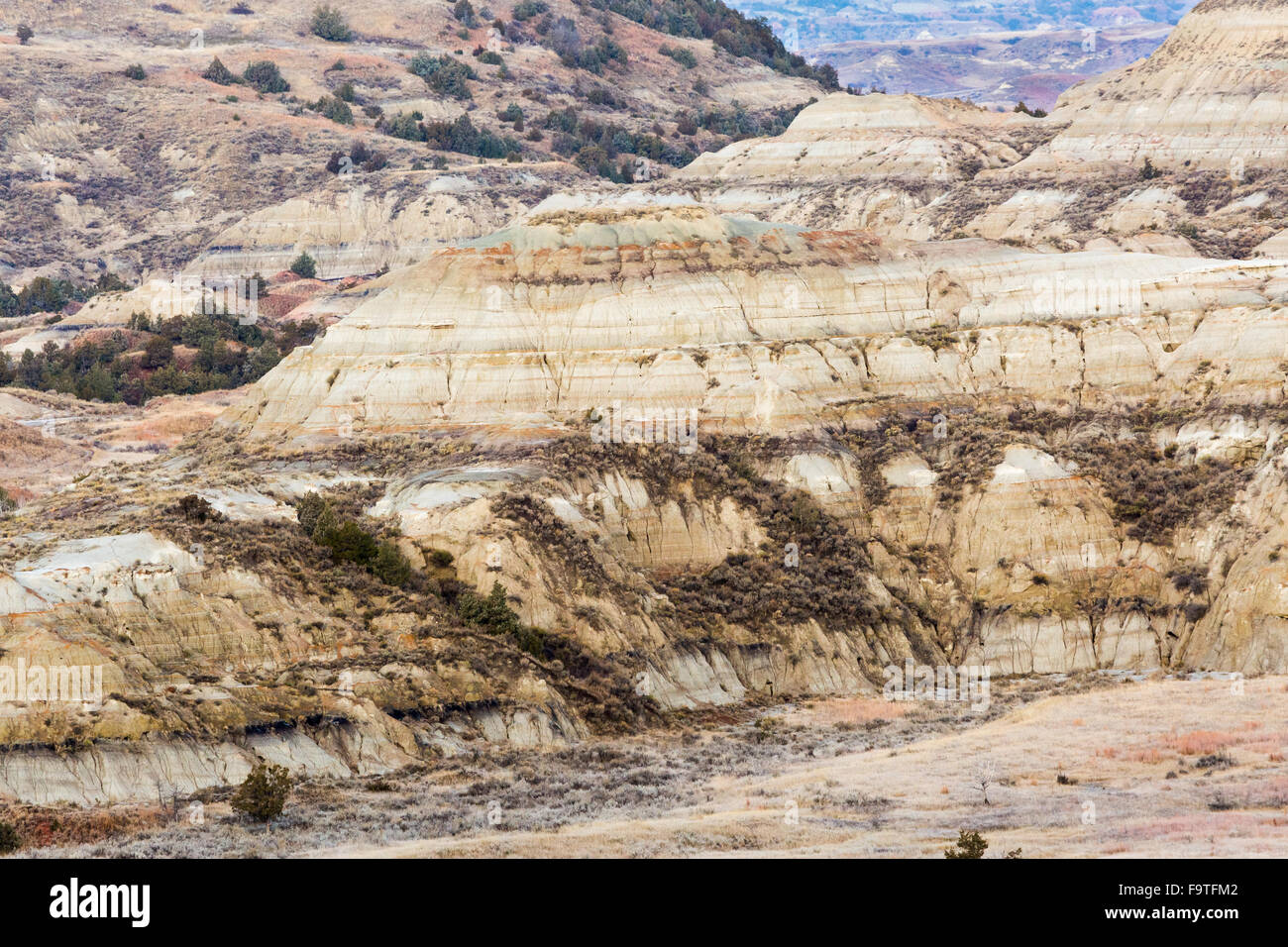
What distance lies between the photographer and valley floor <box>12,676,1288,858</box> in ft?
111

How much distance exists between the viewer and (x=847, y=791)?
3988 cm

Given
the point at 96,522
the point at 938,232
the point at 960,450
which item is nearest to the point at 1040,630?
the point at 960,450

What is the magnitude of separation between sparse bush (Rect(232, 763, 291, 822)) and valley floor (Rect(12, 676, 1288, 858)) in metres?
0.38

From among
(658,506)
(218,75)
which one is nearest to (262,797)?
(658,506)

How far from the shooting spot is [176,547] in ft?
147
